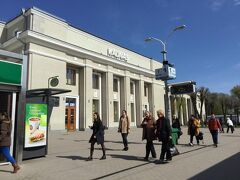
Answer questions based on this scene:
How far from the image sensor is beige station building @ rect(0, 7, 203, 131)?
2708 centimetres

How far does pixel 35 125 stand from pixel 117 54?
29.4 metres

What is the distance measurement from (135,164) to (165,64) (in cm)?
785

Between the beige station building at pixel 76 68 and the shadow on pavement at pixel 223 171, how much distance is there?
67.4 ft

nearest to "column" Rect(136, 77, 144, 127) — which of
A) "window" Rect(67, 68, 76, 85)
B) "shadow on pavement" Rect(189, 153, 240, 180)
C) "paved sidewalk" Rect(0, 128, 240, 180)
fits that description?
"window" Rect(67, 68, 76, 85)

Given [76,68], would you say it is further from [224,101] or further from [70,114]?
[224,101]

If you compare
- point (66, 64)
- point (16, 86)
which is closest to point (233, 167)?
point (16, 86)

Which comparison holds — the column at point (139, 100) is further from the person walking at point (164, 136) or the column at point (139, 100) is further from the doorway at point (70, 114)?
the person walking at point (164, 136)

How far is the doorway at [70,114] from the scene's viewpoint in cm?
3072

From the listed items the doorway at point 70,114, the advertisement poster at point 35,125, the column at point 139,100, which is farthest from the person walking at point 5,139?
the column at point 139,100

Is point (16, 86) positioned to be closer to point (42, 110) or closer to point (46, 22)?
point (42, 110)

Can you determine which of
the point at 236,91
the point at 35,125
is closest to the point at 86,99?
the point at 35,125

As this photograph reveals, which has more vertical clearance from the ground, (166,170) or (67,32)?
(67,32)

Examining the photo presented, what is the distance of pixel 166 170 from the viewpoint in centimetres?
824

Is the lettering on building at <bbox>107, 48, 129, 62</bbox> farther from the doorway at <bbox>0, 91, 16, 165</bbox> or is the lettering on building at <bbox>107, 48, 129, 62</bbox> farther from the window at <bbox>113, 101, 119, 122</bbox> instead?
the doorway at <bbox>0, 91, 16, 165</bbox>
